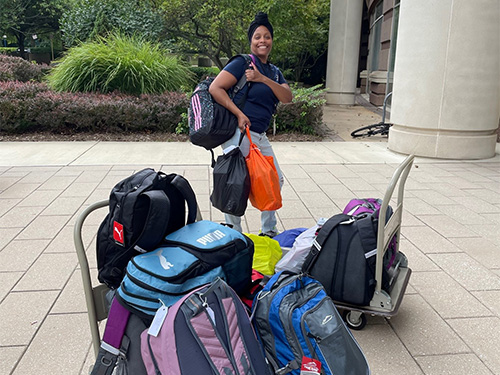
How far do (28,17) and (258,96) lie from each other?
1467 inches

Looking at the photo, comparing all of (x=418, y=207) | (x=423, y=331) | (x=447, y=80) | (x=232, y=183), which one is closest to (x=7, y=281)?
(x=232, y=183)

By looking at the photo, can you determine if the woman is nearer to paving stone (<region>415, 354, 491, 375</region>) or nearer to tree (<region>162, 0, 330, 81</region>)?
paving stone (<region>415, 354, 491, 375</region>)

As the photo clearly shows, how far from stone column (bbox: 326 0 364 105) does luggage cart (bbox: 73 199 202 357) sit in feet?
46.7

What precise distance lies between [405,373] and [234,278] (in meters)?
1.09

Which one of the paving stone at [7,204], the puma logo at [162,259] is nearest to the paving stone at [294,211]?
the puma logo at [162,259]

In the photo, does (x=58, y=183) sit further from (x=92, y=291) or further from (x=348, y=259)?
(x=348, y=259)

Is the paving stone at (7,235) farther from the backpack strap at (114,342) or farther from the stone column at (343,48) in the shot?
the stone column at (343,48)

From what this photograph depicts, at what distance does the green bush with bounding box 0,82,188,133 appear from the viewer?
8602 millimetres

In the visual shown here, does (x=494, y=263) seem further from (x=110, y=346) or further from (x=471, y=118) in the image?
(x=471, y=118)

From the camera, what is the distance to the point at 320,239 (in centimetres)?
254

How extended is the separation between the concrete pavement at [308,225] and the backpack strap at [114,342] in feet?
2.16

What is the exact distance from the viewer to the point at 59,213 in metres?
4.64

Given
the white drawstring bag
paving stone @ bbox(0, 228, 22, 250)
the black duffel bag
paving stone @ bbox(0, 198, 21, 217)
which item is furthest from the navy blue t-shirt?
paving stone @ bbox(0, 198, 21, 217)

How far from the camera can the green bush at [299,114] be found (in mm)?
9047
